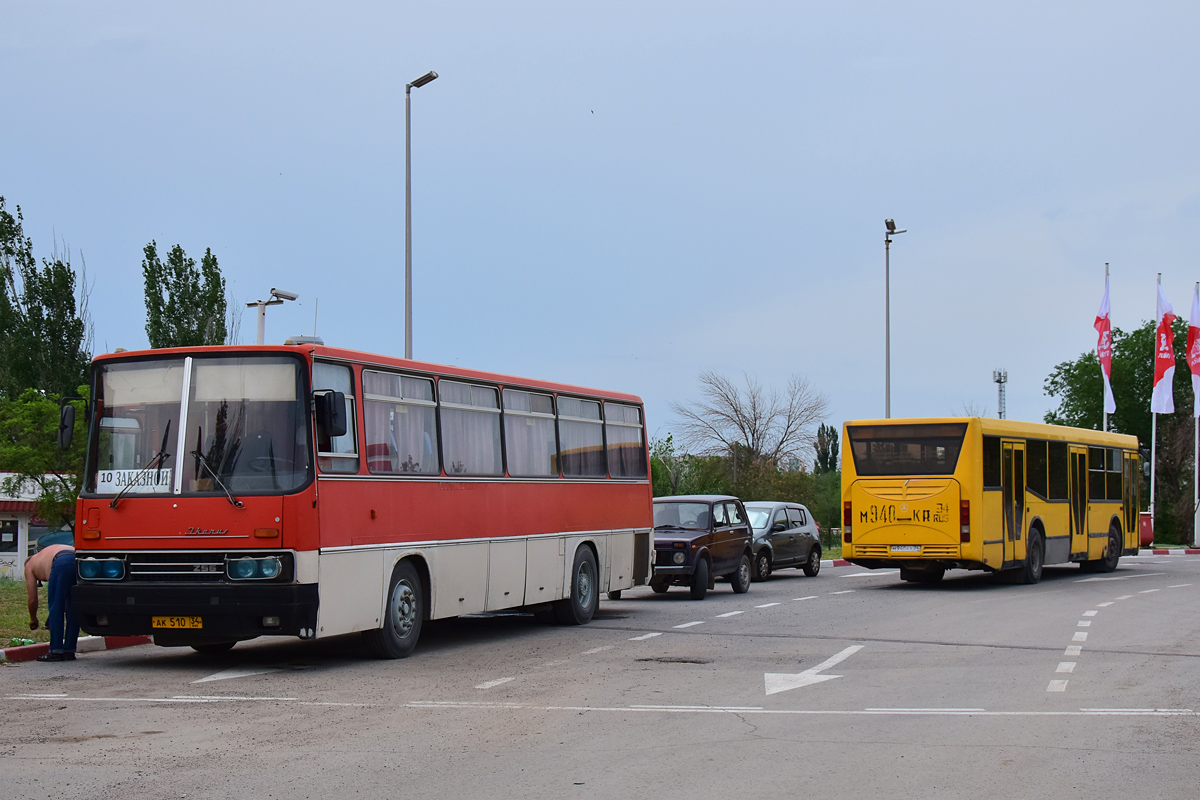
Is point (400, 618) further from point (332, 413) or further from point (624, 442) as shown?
point (624, 442)

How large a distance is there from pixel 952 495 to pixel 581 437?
821cm

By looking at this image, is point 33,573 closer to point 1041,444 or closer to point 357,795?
point 357,795

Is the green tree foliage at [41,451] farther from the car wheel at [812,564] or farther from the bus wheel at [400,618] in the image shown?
the bus wheel at [400,618]

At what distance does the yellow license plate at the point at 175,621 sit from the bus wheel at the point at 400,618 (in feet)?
5.92

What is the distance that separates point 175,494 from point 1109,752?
27.0 feet

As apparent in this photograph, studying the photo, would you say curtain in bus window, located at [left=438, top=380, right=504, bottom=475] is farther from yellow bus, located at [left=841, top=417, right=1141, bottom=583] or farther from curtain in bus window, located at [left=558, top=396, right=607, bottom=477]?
yellow bus, located at [left=841, top=417, right=1141, bottom=583]

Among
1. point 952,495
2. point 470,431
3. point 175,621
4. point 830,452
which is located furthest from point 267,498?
point 830,452

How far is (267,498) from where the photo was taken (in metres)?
12.3

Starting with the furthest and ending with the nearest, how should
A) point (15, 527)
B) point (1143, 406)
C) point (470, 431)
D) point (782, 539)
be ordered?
point (1143, 406), point (15, 527), point (782, 539), point (470, 431)

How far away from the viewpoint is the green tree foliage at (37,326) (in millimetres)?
50438

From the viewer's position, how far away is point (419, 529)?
14180mm

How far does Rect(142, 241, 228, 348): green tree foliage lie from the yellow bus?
32.3 metres

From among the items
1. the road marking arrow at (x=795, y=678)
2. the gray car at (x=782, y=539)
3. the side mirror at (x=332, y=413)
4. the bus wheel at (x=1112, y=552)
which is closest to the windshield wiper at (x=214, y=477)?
the side mirror at (x=332, y=413)

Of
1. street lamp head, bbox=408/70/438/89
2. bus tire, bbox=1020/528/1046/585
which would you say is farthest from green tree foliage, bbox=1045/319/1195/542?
street lamp head, bbox=408/70/438/89
